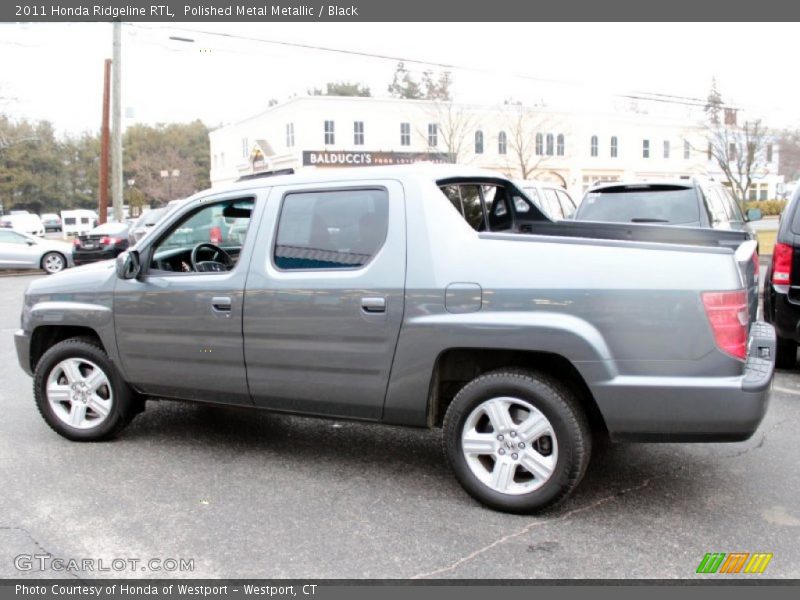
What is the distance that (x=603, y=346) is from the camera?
364cm

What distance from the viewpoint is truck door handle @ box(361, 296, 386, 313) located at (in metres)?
4.06

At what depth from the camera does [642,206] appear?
922cm

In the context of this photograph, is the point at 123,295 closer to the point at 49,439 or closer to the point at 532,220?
the point at 49,439

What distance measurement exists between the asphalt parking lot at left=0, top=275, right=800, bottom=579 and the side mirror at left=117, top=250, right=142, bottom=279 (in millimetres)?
1207

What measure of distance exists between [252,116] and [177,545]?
1976 inches

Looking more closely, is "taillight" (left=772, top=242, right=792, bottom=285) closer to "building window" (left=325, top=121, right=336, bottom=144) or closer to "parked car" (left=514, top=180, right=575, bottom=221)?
"parked car" (left=514, top=180, right=575, bottom=221)

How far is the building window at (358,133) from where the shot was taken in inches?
1802

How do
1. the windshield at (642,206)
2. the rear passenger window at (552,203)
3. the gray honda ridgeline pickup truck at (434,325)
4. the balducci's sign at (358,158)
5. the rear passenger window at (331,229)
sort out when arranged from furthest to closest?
the balducci's sign at (358,158)
the rear passenger window at (552,203)
the windshield at (642,206)
the rear passenger window at (331,229)
the gray honda ridgeline pickup truck at (434,325)

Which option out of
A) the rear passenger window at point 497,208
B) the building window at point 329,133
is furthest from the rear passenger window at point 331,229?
the building window at point 329,133

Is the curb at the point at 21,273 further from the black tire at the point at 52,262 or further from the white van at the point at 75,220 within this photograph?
the white van at the point at 75,220


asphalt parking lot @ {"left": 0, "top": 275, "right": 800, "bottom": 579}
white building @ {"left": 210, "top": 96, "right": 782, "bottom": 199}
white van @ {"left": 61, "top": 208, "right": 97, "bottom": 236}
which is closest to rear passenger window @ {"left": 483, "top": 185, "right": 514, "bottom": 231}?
asphalt parking lot @ {"left": 0, "top": 275, "right": 800, "bottom": 579}

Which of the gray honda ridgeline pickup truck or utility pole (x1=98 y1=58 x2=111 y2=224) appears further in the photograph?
utility pole (x1=98 y1=58 x2=111 y2=224)

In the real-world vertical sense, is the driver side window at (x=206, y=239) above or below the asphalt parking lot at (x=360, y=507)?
above

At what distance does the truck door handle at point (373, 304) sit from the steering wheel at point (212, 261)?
1.34m
